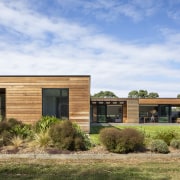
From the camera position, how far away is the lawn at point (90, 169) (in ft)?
24.3

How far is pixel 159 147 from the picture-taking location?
10.7m

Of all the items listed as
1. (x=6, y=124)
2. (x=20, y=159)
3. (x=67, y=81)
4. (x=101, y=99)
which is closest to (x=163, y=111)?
(x=101, y=99)

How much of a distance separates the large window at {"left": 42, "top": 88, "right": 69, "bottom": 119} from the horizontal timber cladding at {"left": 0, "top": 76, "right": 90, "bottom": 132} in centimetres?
27

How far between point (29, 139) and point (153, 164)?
5236 millimetres

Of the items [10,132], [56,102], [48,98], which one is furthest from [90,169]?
[48,98]

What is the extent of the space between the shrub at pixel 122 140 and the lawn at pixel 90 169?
75cm

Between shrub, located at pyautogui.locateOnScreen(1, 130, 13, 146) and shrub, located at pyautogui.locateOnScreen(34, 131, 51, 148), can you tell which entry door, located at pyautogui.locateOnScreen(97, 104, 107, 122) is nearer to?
shrub, located at pyautogui.locateOnScreen(1, 130, 13, 146)

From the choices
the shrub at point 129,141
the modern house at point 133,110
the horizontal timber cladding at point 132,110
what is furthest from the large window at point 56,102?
the horizontal timber cladding at point 132,110

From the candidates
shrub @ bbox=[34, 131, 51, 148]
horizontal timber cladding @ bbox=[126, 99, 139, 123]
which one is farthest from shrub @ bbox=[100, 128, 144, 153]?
horizontal timber cladding @ bbox=[126, 99, 139, 123]

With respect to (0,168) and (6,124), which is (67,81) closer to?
(6,124)

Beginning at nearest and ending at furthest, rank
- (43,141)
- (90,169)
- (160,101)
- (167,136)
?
(90,169) < (43,141) < (167,136) < (160,101)

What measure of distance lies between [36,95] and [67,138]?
887cm

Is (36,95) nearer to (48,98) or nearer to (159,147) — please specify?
(48,98)

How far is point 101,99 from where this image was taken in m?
34.0
